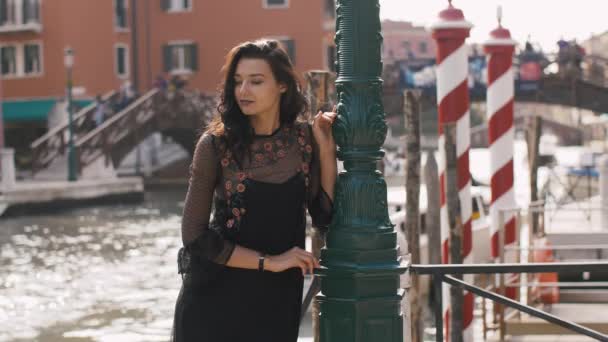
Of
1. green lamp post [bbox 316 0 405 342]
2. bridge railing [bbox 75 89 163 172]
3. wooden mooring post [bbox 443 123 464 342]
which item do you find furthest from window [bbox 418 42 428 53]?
green lamp post [bbox 316 0 405 342]

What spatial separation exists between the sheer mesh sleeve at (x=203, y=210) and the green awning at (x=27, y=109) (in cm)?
2969

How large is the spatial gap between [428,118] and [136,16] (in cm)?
2964

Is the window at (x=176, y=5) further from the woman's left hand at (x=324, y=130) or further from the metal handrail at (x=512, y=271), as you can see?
the woman's left hand at (x=324, y=130)

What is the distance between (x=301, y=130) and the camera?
9.38 ft

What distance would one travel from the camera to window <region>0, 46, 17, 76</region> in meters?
32.4

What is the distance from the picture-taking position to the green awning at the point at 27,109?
31562 mm

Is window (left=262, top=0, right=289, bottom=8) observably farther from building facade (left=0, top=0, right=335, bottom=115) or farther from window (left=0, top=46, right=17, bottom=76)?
window (left=0, top=46, right=17, bottom=76)

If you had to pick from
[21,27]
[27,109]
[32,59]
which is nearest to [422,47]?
[32,59]

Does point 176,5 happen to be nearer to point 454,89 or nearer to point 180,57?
point 180,57

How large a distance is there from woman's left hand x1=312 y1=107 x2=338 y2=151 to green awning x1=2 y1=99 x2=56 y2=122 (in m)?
29.5

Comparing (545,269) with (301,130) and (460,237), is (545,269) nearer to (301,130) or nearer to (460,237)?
(301,130)

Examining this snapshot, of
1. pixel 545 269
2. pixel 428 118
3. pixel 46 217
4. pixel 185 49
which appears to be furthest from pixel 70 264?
pixel 428 118

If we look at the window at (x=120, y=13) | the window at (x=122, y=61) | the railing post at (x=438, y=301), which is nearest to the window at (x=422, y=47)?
the window at (x=120, y=13)

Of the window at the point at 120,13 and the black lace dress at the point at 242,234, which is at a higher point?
the window at the point at 120,13
